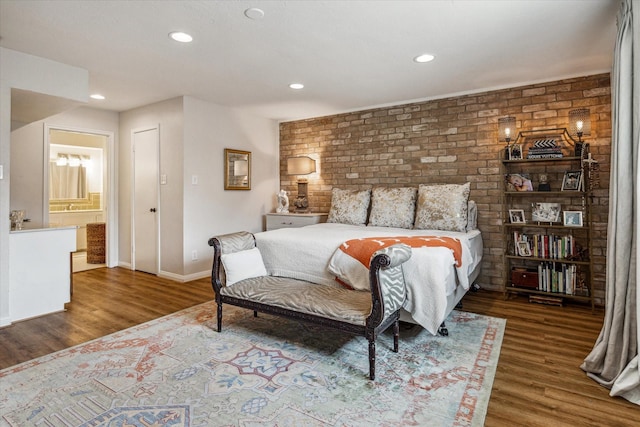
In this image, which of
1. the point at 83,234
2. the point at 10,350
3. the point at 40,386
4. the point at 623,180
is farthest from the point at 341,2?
the point at 83,234

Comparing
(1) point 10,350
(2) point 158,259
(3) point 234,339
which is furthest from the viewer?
(2) point 158,259

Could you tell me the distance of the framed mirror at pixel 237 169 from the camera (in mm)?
4895

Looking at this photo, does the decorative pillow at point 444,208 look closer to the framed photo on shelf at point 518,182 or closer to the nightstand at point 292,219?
the framed photo on shelf at point 518,182

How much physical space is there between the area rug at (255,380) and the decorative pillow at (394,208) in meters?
1.52

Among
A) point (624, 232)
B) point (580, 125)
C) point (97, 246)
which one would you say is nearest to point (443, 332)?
point (624, 232)

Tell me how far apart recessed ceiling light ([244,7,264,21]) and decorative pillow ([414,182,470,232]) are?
251 cm

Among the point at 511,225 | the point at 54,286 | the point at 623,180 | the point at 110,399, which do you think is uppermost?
the point at 623,180

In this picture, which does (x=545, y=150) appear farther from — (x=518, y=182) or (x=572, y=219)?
(x=572, y=219)

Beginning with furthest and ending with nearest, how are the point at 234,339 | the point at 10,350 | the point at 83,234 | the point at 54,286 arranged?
the point at 83,234 < the point at 54,286 < the point at 234,339 < the point at 10,350

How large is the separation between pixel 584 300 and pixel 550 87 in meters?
2.21

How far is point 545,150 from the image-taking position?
3.53 meters

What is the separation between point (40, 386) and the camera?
6.48ft

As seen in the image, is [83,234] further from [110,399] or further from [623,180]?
[623,180]

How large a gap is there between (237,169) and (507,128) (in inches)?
137
